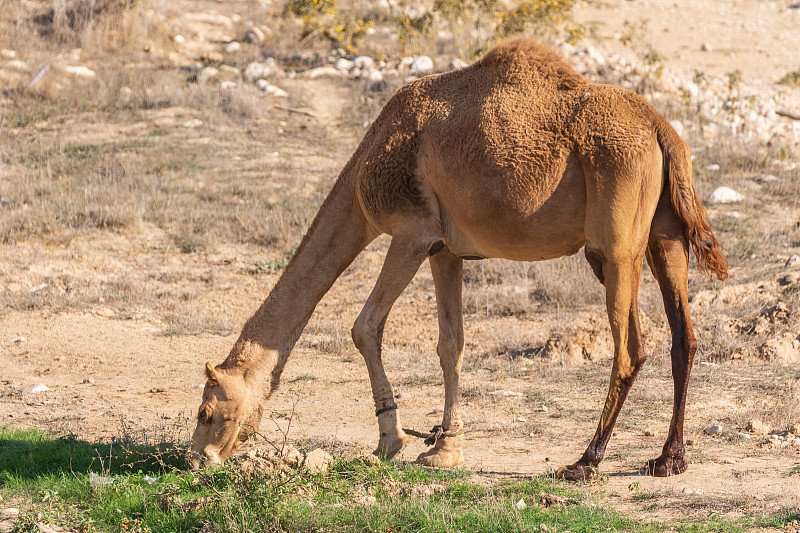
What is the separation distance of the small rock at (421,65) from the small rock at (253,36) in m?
4.35

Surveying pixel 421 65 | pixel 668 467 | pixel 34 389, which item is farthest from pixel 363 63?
pixel 668 467

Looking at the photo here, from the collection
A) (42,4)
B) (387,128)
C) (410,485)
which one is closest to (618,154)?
(387,128)

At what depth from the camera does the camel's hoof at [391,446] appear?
638 cm

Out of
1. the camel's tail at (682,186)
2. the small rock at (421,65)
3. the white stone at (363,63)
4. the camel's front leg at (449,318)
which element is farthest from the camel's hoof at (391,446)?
→ the white stone at (363,63)

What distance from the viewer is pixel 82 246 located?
43.0 ft

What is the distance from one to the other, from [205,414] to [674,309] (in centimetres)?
325

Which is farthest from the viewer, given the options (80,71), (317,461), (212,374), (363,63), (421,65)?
(363,63)

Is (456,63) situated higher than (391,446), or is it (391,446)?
(456,63)

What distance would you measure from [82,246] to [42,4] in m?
12.3

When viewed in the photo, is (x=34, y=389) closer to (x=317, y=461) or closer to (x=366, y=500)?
(x=317, y=461)

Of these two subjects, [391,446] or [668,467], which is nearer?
[668,467]

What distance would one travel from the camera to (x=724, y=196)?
46.2 ft

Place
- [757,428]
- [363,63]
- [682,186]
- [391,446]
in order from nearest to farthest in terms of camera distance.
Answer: [682,186] < [391,446] < [757,428] < [363,63]

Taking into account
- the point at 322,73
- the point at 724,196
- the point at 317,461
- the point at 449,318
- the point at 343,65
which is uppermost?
the point at 343,65
